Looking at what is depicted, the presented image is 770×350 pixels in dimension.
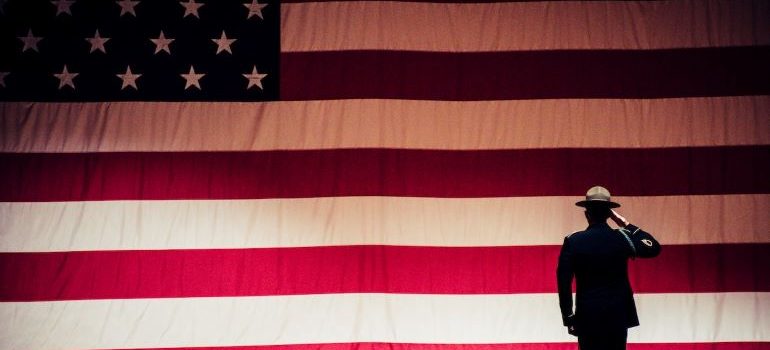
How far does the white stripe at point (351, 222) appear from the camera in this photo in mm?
3986

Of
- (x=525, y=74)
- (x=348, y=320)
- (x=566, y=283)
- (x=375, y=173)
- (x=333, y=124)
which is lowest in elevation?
(x=348, y=320)

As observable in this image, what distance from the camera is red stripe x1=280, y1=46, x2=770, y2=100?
4.07 meters

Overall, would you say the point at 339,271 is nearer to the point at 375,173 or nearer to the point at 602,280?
the point at 375,173

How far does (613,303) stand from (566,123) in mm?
1524

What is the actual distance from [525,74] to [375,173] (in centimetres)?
113

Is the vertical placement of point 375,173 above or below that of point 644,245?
above

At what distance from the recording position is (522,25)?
412 cm

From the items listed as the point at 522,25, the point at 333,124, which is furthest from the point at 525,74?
the point at 333,124

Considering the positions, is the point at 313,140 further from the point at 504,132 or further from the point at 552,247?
the point at 552,247

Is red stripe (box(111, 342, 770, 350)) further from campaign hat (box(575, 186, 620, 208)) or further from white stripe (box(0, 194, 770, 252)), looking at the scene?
campaign hat (box(575, 186, 620, 208))

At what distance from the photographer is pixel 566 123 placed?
4059 mm

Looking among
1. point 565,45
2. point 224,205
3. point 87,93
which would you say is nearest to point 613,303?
point 565,45

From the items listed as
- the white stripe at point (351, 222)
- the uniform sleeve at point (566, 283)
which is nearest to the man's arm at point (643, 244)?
the uniform sleeve at point (566, 283)

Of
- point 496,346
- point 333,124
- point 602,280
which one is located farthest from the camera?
point 333,124
